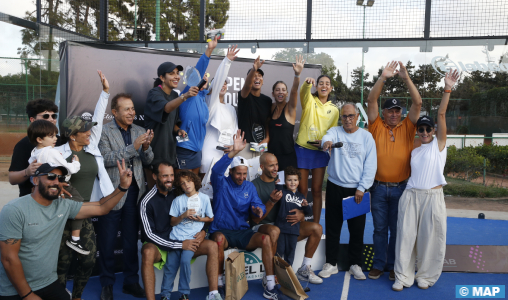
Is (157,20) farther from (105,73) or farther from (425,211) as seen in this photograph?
(425,211)

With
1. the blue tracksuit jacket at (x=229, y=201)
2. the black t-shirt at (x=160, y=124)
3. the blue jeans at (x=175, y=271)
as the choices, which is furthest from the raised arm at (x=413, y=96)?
the blue jeans at (x=175, y=271)

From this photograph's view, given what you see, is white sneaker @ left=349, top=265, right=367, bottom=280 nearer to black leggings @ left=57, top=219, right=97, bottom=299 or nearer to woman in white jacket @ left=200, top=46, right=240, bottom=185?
woman in white jacket @ left=200, top=46, right=240, bottom=185

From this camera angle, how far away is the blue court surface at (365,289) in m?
4.26

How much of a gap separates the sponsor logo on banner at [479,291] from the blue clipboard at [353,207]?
4.56 feet

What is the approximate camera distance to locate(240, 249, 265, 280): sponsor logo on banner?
179 inches

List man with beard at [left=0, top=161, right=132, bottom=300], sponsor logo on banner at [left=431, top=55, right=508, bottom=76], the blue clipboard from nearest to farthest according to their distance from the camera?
man with beard at [left=0, top=161, right=132, bottom=300] < the blue clipboard < sponsor logo on banner at [left=431, top=55, right=508, bottom=76]

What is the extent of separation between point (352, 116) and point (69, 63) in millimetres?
3483

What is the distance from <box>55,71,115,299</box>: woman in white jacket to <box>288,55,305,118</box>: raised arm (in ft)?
7.92

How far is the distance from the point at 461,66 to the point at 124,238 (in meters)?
9.66

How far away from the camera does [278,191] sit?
4371 millimetres

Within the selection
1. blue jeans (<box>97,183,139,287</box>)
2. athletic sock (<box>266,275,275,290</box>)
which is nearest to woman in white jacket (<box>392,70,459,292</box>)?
athletic sock (<box>266,275,275,290</box>)

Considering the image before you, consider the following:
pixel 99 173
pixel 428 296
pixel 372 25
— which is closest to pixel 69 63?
pixel 99 173

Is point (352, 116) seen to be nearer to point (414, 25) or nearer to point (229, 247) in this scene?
point (229, 247)

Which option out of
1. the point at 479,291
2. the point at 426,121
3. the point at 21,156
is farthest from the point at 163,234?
the point at 479,291
